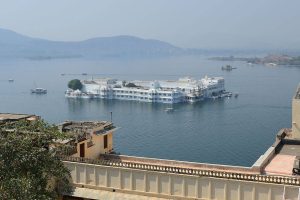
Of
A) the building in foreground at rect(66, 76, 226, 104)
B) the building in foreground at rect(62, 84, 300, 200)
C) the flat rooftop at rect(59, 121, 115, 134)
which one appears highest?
the flat rooftop at rect(59, 121, 115, 134)

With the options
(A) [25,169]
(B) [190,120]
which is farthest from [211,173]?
(B) [190,120]

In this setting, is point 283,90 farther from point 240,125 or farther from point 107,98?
point 240,125

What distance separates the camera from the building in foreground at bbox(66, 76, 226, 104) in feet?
308

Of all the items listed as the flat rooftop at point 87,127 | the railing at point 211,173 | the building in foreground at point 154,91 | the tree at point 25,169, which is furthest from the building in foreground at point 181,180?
the building in foreground at point 154,91

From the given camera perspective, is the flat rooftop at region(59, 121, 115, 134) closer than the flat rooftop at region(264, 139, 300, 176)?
No

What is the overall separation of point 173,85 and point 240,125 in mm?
42375

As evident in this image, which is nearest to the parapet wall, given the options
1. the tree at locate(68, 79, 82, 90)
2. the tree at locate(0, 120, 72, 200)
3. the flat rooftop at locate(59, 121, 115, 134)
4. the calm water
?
the flat rooftop at locate(59, 121, 115, 134)

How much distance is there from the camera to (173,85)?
104 metres

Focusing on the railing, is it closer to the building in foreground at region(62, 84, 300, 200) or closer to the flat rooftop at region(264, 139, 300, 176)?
the building in foreground at region(62, 84, 300, 200)

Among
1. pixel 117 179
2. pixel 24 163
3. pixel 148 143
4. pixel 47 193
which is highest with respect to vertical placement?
pixel 24 163

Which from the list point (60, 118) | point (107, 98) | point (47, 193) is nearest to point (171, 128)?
point (60, 118)

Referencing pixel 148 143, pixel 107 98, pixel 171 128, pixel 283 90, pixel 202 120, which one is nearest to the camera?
pixel 148 143

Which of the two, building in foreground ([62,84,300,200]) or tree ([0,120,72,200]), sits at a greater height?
tree ([0,120,72,200])

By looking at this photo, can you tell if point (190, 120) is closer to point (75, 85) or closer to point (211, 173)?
point (75, 85)
